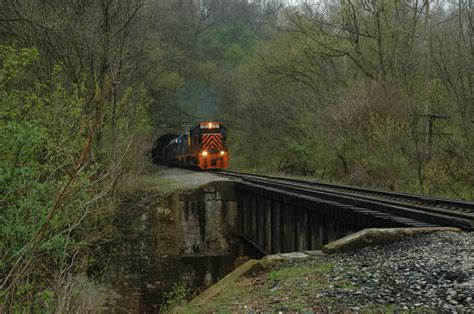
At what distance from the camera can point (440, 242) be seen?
600 centimetres

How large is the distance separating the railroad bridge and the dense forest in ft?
13.5

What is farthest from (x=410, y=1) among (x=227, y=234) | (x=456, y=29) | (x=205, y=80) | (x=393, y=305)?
(x=205, y=80)

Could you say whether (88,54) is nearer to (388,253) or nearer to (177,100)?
(388,253)

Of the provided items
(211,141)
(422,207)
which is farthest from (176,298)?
(211,141)

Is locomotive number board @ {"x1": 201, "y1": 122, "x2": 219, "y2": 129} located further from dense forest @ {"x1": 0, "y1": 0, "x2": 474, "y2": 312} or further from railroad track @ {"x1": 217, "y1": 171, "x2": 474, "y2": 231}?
railroad track @ {"x1": 217, "y1": 171, "x2": 474, "y2": 231}

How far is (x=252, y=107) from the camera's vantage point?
1359 inches

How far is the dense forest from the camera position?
22.2 feet

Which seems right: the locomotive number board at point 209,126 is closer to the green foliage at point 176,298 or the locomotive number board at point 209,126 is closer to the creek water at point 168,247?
the creek water at point 168,247

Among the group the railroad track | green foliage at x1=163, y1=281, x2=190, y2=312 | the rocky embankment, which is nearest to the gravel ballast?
the rocky embankment

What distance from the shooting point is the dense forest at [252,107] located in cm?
678

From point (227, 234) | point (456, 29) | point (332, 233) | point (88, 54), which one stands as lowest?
point (227, 234)

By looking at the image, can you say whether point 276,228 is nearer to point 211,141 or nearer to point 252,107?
point 211,141

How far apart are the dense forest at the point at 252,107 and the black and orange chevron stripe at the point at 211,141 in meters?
4.80

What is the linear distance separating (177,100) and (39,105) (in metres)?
28.6
